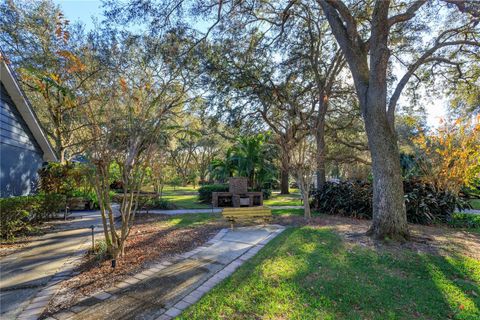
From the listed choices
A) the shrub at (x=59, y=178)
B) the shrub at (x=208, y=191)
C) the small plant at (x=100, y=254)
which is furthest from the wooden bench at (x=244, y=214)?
the shrub at (x=208, y=191)

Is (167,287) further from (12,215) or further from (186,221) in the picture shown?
(12,215)

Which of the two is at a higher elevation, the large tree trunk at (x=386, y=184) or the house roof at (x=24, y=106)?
the house roof at (x=24, y=106)

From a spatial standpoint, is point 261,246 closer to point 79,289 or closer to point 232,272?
point 232,272

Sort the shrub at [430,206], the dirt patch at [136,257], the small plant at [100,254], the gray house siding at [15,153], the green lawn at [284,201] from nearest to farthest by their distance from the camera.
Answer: the dirt patch at [136,257] < the small plant at [100,254] < the gray house siding at [15,153] < the shrub at [430,206] < the green lawn at [284,201]

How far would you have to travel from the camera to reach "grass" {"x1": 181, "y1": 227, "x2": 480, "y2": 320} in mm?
3113

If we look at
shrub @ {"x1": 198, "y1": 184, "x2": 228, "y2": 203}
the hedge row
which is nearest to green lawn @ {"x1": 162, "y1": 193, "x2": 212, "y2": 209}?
shrub @ {"x1": 198, "y1": 184, "x2": 228, "y2": 203}

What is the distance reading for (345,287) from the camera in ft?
12.2

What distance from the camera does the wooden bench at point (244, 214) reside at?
7.30 m

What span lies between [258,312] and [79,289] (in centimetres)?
265

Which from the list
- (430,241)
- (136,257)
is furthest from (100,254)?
(430,241)

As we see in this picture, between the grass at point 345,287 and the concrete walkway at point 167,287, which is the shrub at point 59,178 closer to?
the concrete walkway at point 167,287

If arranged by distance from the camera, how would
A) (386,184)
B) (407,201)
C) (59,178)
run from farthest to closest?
(59,178) < (407,201) < (386,184)

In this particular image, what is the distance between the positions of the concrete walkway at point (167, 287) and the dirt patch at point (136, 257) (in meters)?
0.24

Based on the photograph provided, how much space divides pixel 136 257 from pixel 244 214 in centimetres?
340
